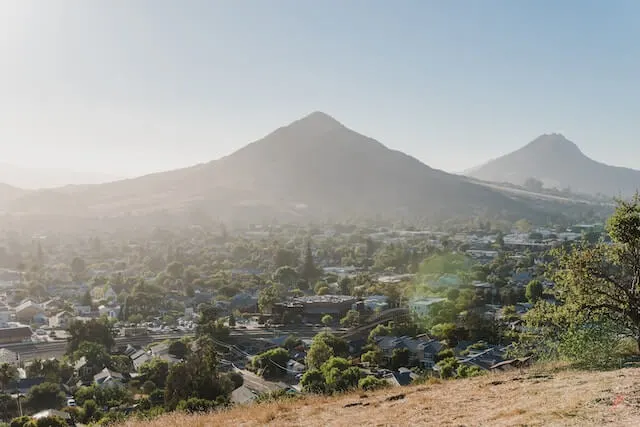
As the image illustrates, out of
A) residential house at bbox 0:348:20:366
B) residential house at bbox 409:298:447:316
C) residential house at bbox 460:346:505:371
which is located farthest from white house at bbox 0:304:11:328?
residential house at bbox 460:346:505:371

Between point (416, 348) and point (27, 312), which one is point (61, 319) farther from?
point (416, 348)

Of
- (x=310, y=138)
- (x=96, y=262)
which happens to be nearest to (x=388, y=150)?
(x=310, y=138)

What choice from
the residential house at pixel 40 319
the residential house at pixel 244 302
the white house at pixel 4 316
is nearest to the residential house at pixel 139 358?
the residential house at pixel 244 302

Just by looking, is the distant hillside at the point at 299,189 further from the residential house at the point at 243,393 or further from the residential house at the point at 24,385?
the residential house at the point at 243,393

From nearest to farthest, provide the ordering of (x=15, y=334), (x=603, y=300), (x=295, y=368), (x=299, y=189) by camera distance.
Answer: (x=603, y=300) < (x=295, y=368) < (x=15, y=334) < (x=299, y=189)

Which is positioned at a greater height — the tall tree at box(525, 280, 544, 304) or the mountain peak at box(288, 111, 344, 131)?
the mountain peak at box(288, 111, 344, 131)

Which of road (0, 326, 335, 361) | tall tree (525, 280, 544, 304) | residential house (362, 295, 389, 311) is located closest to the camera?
road (0, 326, 335, 361)

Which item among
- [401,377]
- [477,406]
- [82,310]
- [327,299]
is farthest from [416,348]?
[82,310]

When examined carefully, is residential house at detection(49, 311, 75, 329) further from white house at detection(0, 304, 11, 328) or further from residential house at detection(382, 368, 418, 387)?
residential house at detection(382, 368, 418, 387)
